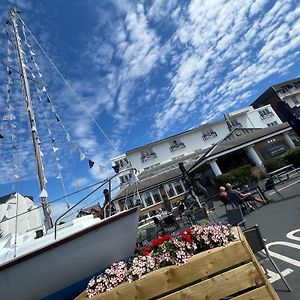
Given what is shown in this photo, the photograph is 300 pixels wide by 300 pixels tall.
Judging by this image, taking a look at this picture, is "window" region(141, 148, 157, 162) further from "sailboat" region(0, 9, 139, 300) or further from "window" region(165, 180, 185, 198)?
"sailboat" region(0, 9, 139, 300)

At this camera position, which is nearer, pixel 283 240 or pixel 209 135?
pixel 283 240

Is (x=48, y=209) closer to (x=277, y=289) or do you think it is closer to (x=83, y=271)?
(x=83, y=271)

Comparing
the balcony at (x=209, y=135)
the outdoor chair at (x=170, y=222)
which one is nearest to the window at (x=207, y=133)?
the balcony at (x=209, y=135)

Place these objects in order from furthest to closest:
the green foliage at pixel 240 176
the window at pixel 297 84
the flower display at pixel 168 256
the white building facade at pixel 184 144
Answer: the window at pixel 297 84 → the white building facade at pixel 184 144 → the green foliage at pixel 240 176 → the flower display at pixel 168 256

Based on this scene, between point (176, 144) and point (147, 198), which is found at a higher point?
point (176, 144)

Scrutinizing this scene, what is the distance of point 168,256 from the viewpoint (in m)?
3.28

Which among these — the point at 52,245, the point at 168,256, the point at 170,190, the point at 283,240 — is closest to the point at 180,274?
the point at 168,256

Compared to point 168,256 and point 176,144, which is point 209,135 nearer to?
point 176,144

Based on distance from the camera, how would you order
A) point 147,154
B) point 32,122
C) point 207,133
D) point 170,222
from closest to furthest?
point 32,122 < point 170,222 < point 147,154 < point 207,133

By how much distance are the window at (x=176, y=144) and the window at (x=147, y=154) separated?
3.04 metres

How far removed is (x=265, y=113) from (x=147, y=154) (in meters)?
24.2

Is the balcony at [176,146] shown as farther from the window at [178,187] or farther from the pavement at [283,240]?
the pavement at [283,240]

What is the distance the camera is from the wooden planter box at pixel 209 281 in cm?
294

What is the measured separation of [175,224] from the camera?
37.5 feet
